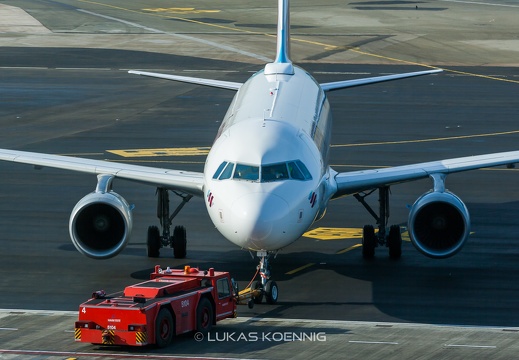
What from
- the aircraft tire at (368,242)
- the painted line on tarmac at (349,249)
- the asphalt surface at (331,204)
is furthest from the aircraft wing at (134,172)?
the aircraft tire at (368,242)

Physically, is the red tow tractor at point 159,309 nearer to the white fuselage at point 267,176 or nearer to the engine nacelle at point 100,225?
the white fuselage at point 267,176

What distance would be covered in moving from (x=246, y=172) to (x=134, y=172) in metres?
5.73

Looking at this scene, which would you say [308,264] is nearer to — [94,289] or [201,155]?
[94,289]

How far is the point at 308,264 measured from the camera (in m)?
35.3

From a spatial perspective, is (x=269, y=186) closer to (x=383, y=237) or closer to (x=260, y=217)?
(x=260, y=217)

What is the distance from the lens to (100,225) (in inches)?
1304

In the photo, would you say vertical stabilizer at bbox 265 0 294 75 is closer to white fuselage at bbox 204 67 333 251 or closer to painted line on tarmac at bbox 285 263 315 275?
white fuselage at bbox 204 67 333 251

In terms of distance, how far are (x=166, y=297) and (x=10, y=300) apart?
5.97 metres

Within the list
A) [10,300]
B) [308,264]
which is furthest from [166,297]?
[308,264]

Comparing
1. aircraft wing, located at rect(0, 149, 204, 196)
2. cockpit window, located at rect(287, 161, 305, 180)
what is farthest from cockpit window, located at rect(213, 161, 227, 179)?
aircraft wing, located at rect(0, 149, 204, 196)

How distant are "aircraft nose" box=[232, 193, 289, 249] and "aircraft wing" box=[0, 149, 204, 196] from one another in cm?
443

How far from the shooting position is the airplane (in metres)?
29.2

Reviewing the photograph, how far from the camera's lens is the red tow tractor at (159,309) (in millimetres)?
26000

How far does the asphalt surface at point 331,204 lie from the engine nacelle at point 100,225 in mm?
969
